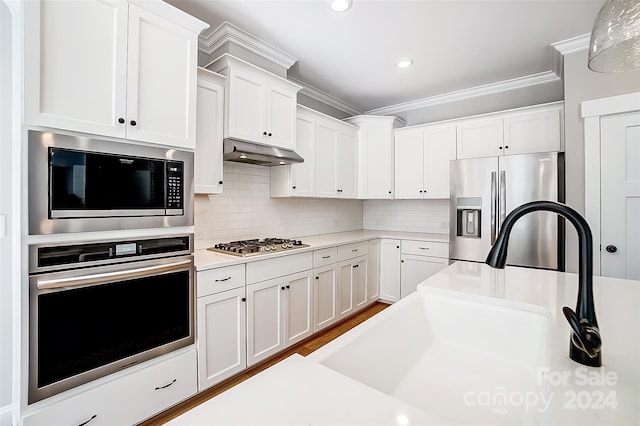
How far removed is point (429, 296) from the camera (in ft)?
4.24

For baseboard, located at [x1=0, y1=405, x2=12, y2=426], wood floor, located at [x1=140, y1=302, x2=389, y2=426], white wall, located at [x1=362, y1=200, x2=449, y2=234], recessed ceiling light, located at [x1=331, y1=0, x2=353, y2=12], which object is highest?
recessed ceiling light, located at [x1=331, y1=0, x2=353, y2=12]

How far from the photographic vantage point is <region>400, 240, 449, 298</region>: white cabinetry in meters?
3.54

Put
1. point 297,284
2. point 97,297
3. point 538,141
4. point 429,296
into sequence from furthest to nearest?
point 538,141
point 297,284
point 97,297
point 429,296

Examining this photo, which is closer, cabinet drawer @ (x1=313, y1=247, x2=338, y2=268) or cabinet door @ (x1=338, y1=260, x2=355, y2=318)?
cabinet drawer @ (x1=313, y1=247, x2=338, y2=268)

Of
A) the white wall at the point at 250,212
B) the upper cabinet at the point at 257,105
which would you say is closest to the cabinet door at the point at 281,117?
the upper cabinet at the point at 257,105

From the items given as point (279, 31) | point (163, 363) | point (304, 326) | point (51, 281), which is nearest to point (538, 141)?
point (279, 31)

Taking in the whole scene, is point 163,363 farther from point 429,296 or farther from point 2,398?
point 429,296

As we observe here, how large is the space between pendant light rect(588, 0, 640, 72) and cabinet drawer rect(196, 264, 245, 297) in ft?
7.33

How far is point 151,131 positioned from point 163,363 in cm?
137

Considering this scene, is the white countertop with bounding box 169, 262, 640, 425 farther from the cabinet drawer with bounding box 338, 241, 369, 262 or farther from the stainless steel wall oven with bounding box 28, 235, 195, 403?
the cabinet drawer with bounding box 338, 241, 369, 262

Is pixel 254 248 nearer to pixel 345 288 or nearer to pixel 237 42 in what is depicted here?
pixel 345 288

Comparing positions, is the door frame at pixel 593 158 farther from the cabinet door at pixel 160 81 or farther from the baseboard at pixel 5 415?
the baseboard at pixel 5 415

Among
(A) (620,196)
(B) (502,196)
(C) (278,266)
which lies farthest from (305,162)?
(A) (620,196)

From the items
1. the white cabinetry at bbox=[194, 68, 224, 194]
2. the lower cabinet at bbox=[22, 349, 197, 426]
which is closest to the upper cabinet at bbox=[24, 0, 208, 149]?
the white cabinetry at bbox=[194, 68, 224, 194]
